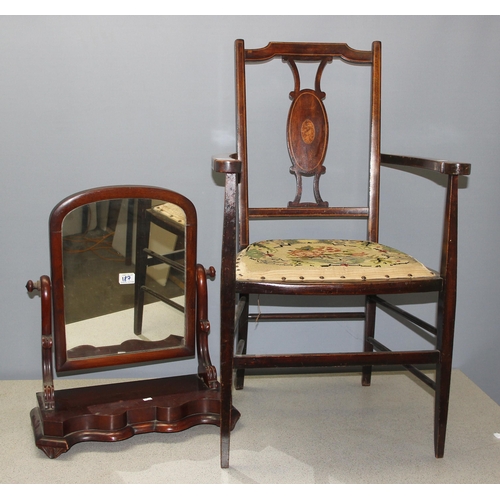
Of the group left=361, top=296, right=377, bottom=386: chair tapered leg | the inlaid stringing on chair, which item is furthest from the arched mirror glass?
left=361, top=296, right=377, bottom=386: chair tapered leg

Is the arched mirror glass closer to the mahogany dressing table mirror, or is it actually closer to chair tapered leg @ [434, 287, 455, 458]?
the mahogany dressing table mirror

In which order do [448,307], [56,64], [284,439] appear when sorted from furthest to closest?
[56,64]
[284,439]
[448,307]

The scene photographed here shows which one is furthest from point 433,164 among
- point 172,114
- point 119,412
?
point 119,412

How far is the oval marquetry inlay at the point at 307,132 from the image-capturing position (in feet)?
5.69

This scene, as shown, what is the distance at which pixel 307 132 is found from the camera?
1742mm

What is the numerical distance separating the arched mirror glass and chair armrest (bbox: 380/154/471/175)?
53cm

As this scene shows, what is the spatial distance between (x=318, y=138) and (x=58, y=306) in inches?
31.3

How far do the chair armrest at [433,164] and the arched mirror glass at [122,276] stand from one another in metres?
0.53

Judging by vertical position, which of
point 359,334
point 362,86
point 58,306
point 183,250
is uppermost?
point 362,86

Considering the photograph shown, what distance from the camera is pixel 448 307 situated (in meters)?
A: 1.44


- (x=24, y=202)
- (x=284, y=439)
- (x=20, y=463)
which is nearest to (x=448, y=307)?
(x=284, y=439)

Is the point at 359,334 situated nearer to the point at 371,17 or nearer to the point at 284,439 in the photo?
the point at 284,439

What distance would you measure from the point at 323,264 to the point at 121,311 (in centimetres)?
53

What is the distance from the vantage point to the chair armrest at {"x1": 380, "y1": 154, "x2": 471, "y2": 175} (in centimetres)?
138
